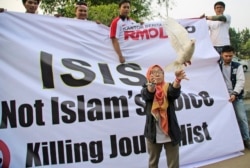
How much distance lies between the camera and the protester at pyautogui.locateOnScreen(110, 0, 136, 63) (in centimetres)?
445

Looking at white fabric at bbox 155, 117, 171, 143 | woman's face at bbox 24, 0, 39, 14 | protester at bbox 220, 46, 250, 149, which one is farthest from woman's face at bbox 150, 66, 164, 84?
woman's face at bbox 24, 0, 39, 14

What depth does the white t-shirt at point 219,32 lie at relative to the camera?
17.4ft

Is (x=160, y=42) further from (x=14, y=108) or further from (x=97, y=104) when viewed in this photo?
(x=14, y=108)

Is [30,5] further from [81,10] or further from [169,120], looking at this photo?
[169,120]

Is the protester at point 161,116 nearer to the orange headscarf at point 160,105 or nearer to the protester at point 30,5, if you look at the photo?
the orange headscarf at point 160,105

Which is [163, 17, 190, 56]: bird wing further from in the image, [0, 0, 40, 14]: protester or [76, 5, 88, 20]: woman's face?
[0, 0, 40, 14]: protester

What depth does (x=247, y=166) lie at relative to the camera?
417 cm

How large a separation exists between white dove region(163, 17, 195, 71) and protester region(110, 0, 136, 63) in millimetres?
1379

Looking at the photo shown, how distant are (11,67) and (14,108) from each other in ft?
1.59

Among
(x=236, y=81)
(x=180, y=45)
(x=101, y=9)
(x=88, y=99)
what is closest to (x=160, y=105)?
(x=180, y=45)

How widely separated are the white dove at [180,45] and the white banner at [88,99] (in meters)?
1.36

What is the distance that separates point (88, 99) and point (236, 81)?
2.22 m

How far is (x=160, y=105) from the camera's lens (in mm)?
3232

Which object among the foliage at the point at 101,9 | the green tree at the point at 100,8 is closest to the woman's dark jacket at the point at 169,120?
the foliage at the point at 101,9
